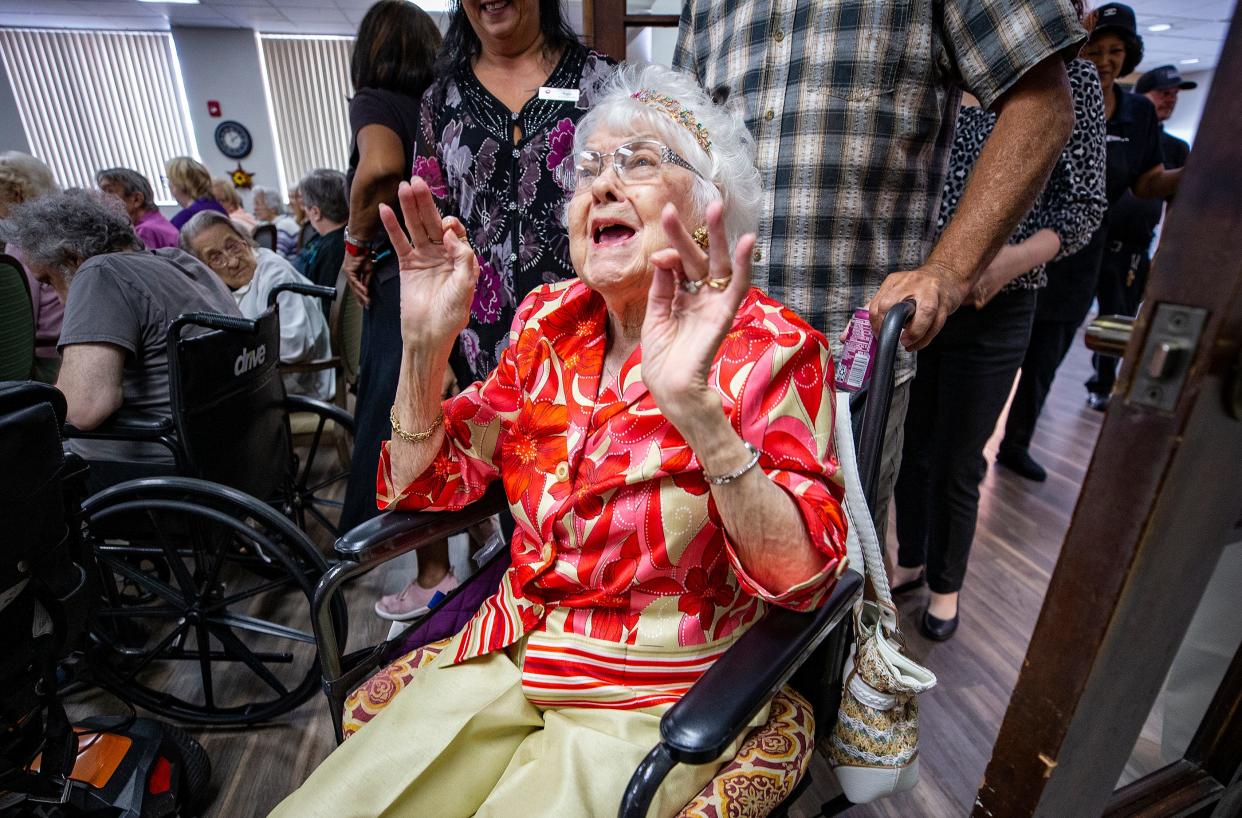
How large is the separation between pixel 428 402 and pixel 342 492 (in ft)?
7.33

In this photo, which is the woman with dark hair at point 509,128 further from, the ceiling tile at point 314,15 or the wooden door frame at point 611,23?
the ceiling tile at point 314,15

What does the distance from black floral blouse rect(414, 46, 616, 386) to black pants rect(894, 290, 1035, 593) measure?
1.04 m

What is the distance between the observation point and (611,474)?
2.82 feet

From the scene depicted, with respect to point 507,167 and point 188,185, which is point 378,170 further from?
point 188,185

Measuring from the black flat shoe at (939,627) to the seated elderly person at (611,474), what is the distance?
135cm

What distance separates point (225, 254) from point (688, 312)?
2.63 metres

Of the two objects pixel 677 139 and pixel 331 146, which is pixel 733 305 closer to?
pixel 677 139

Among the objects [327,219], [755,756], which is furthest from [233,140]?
[755,756]

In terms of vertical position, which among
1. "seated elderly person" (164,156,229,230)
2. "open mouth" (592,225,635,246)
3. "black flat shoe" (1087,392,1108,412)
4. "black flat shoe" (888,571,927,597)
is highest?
"open mouth" (592,225,635,246)

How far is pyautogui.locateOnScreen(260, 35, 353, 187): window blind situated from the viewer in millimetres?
8234

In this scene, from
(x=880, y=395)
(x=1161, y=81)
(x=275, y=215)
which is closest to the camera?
(x=880, y=395)

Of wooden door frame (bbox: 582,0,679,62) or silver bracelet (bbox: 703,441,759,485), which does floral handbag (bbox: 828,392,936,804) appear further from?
wooden door frame (bbox: 582,0,679,62)

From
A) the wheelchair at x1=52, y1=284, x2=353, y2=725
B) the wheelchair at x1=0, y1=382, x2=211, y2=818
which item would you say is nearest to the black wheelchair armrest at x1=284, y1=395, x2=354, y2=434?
the wheelchair at x1=52, y1=284, x2=353, y2=725

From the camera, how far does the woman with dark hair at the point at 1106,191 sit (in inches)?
75.5
